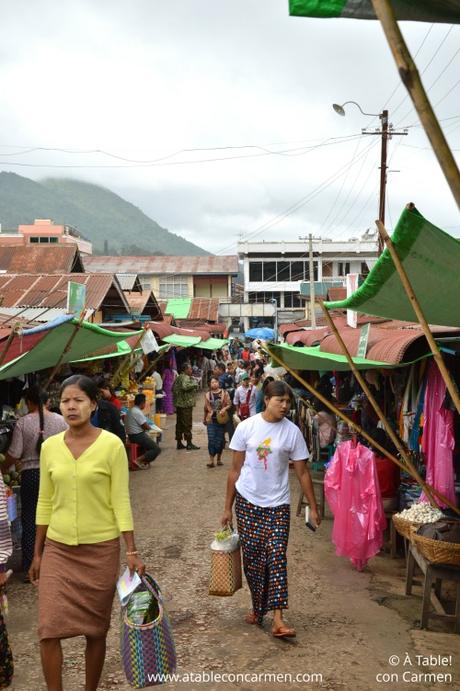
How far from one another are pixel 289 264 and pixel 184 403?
4815cm

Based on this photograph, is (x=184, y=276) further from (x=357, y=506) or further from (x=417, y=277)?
(x=417, y=277)

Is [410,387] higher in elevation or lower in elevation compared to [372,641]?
higher

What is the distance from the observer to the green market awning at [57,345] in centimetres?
602

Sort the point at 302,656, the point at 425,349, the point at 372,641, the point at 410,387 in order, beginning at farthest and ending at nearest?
the point at 410,387 < the point at 425,349 < the point at 372,641 < the point at 302,656

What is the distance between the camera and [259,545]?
4828 millimetres

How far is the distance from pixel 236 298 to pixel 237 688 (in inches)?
2122

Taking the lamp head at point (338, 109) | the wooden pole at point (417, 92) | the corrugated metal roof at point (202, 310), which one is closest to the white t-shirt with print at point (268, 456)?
the wooden pole at point (417, 92)

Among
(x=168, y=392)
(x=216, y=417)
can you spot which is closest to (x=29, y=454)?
(x=216, y=417)

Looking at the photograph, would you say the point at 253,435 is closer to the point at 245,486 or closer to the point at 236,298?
the point at 245,486

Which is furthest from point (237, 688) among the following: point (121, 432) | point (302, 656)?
point (121, 432)

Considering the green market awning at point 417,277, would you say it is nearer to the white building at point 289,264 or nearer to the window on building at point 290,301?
the white building at point 289,264

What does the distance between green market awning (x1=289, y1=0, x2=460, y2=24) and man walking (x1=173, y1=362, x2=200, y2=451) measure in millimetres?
10114

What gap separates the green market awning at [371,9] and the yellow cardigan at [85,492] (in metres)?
2.24

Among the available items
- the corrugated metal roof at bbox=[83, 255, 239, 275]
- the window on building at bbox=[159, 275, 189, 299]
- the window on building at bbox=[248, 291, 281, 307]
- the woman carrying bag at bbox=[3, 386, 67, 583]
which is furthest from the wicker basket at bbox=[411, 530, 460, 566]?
the window on building at bbox=[248, 291, 281, 307]
